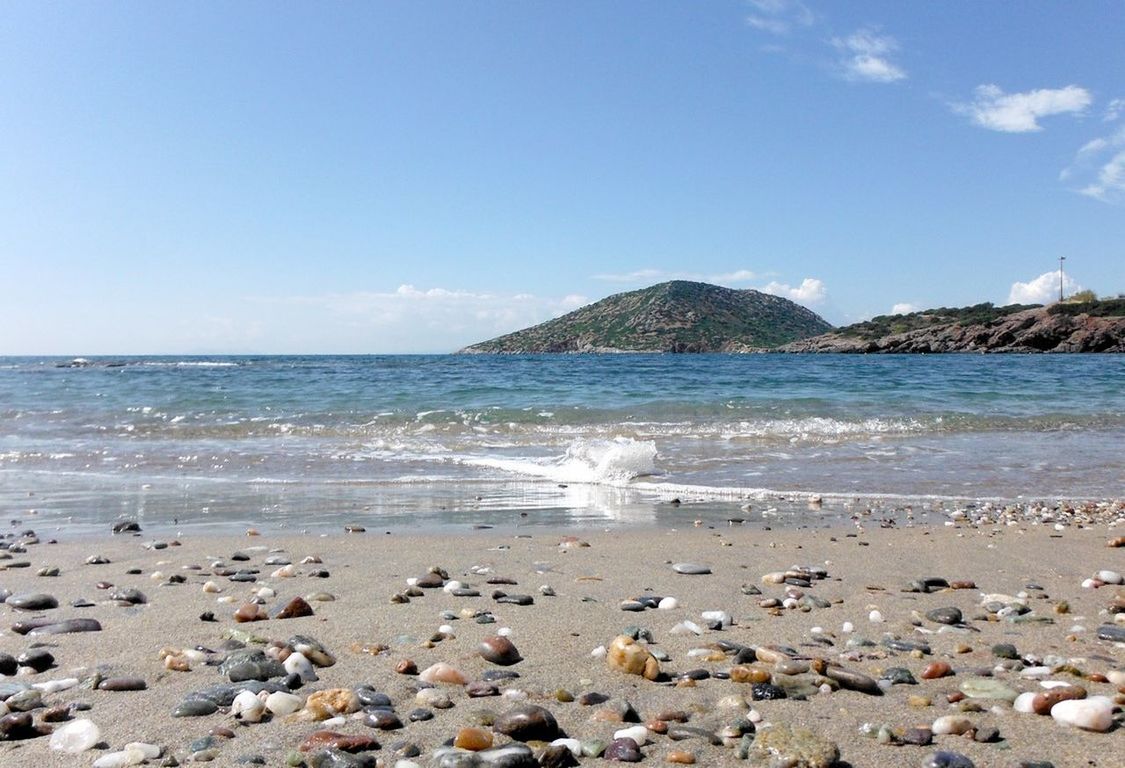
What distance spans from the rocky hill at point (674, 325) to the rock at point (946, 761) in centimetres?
8317

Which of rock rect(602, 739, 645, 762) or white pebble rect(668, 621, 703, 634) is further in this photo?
white pebble rect(668, 621, 703, 634)

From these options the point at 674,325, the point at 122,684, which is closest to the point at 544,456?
the point at 122,684

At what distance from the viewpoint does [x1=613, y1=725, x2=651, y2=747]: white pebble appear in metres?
2.38

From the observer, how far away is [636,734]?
2404 millimetres

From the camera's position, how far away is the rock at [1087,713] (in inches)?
95.0

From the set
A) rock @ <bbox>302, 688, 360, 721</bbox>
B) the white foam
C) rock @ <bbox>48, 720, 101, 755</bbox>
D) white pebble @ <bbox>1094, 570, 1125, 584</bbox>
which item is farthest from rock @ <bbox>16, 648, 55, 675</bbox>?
the white foam

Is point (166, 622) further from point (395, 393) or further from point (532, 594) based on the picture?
point (395, 393)

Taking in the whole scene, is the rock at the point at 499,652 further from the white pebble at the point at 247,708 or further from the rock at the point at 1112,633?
the rock at the point at 1112,633

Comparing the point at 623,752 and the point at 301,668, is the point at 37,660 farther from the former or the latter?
the point at 623,752

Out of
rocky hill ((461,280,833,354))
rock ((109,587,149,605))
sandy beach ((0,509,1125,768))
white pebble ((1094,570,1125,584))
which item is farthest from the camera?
rocky hill ((461,280,833,354))

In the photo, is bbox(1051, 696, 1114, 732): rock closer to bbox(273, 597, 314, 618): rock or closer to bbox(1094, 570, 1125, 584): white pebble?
bbox(1094, 570, 1125, 584): white pebble

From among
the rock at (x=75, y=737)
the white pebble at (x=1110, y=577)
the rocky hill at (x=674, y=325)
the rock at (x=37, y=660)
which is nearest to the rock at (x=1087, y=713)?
the white pebble at (x=1110, y=577)

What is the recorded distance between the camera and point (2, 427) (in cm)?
1593

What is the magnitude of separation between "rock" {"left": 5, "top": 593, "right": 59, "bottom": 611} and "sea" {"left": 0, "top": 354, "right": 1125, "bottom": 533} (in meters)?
2.54
